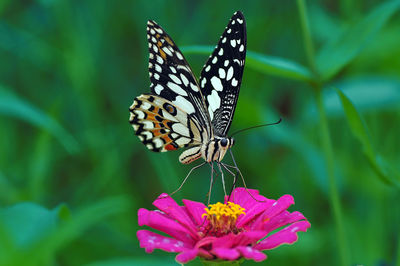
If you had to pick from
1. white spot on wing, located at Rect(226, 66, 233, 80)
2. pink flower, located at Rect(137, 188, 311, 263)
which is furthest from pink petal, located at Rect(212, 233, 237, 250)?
white spot on wing, located at Rect(226, 66, 233, 80)

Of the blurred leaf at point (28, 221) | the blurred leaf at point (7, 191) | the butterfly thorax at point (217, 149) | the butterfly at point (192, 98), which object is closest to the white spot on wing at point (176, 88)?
the butterfly at point (192, 98)

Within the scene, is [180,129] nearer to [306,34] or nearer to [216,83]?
[216,83]

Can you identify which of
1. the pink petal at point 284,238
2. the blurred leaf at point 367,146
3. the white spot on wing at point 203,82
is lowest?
the pink petal at point 284,238

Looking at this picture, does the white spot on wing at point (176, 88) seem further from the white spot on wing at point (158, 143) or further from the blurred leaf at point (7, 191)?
the blurred leaf at point (7, 191)

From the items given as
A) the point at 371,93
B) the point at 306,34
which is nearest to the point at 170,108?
the point at 306,34

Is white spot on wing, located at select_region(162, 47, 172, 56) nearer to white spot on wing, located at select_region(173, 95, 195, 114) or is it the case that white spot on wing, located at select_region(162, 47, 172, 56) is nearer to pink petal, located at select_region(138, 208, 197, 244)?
white spot on wing, located at select_region(173, 95, 195, 114)
